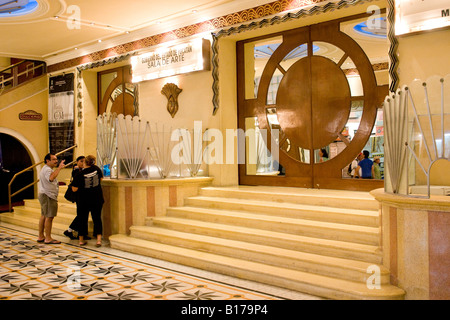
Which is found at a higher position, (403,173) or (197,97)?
(197,97)

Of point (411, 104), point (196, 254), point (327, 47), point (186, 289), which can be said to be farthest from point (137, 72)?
point (411, 104)

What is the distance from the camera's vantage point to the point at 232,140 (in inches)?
303

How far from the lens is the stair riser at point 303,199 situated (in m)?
5.35

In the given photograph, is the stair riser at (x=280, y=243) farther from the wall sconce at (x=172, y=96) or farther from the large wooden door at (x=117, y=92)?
the large wooden door at (x=117, y=92)

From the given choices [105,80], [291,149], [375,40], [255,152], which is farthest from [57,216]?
[375,40]

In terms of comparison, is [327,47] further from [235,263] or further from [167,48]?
[235,263]

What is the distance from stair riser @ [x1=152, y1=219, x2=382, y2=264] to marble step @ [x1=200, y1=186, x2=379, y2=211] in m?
0.96

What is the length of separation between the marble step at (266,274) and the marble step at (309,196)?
1.34 metres

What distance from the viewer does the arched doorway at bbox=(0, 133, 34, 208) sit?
1157 cm

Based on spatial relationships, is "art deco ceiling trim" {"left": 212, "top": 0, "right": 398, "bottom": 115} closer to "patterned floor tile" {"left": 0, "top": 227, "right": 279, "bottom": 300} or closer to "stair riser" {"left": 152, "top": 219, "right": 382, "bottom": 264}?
"stair riser" {"left": 152, "top": 219, "right": 382, "bottom": 264}

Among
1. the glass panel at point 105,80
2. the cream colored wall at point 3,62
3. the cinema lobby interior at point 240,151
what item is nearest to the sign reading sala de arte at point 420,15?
Result: the cinema lobby interior at point 240,151

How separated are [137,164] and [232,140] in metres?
1.77

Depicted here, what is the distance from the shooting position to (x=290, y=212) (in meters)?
5.64

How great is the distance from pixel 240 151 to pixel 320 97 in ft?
5.64
